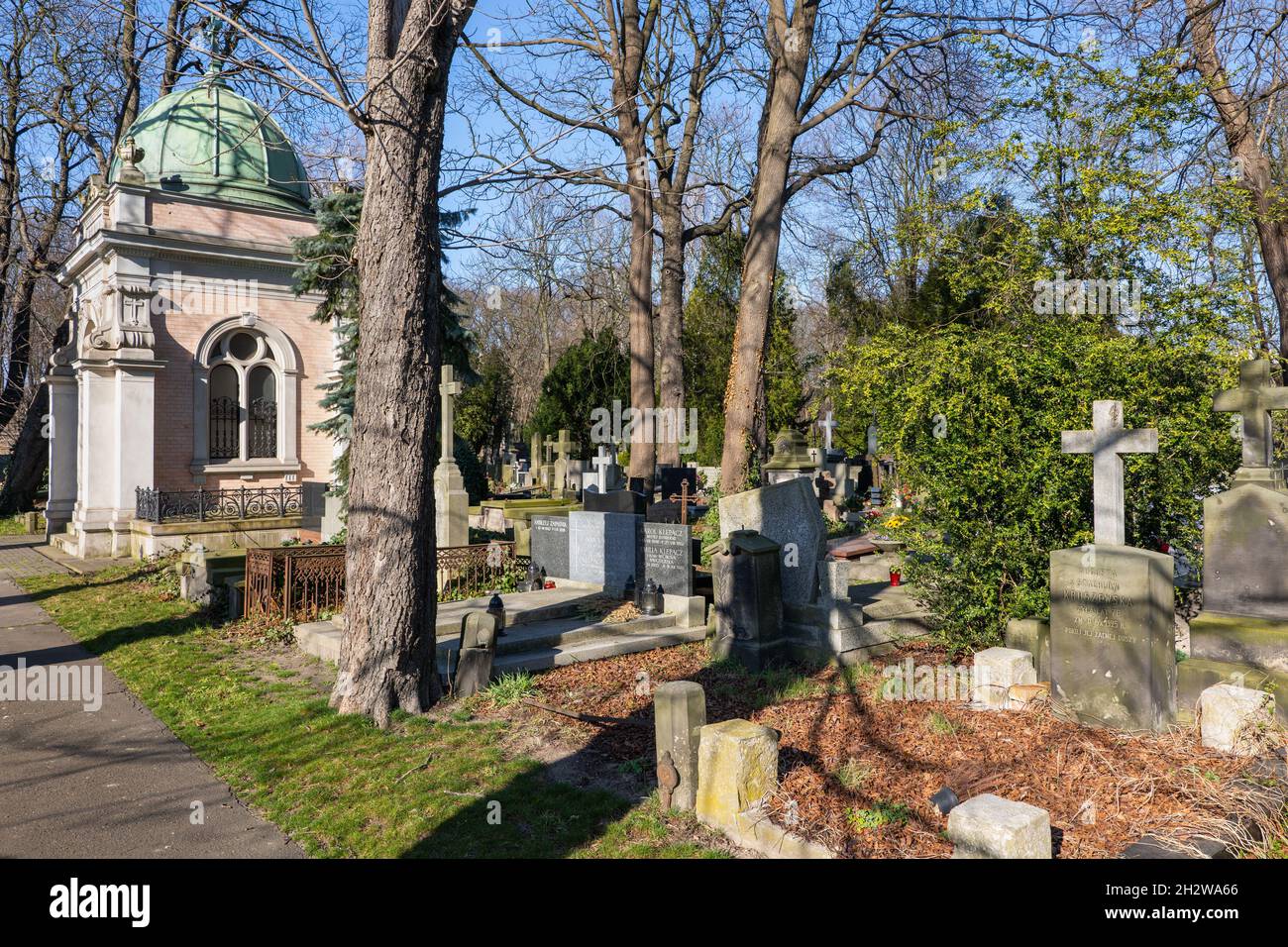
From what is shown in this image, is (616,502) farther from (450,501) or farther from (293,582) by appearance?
(293,582)

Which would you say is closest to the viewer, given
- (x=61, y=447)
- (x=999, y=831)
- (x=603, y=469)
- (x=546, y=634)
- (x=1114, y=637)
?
(x=999, y=831)

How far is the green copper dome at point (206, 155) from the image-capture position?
2017 centimetres

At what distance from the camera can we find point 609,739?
244 inches

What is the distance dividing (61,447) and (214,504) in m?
5.72

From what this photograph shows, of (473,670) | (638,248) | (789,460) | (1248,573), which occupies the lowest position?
(473,670)

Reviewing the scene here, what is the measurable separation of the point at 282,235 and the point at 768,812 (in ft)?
65.8

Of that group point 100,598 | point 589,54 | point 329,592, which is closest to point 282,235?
point 589,54

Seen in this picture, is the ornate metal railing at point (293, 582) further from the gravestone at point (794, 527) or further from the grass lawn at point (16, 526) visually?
the grass lawn at point (16, 526)

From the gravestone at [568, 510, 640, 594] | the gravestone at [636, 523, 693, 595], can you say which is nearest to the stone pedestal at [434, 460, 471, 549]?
the gravestone at [568, 510, 640, 594]

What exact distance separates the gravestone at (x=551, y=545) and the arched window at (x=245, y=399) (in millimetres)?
10558

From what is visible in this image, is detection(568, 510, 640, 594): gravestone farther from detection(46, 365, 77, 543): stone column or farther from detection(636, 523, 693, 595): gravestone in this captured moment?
detection(46, 365, 77, 543): stone column

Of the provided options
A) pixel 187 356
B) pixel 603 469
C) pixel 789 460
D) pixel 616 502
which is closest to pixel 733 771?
pixel 616 502

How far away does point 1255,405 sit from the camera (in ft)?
21.7
